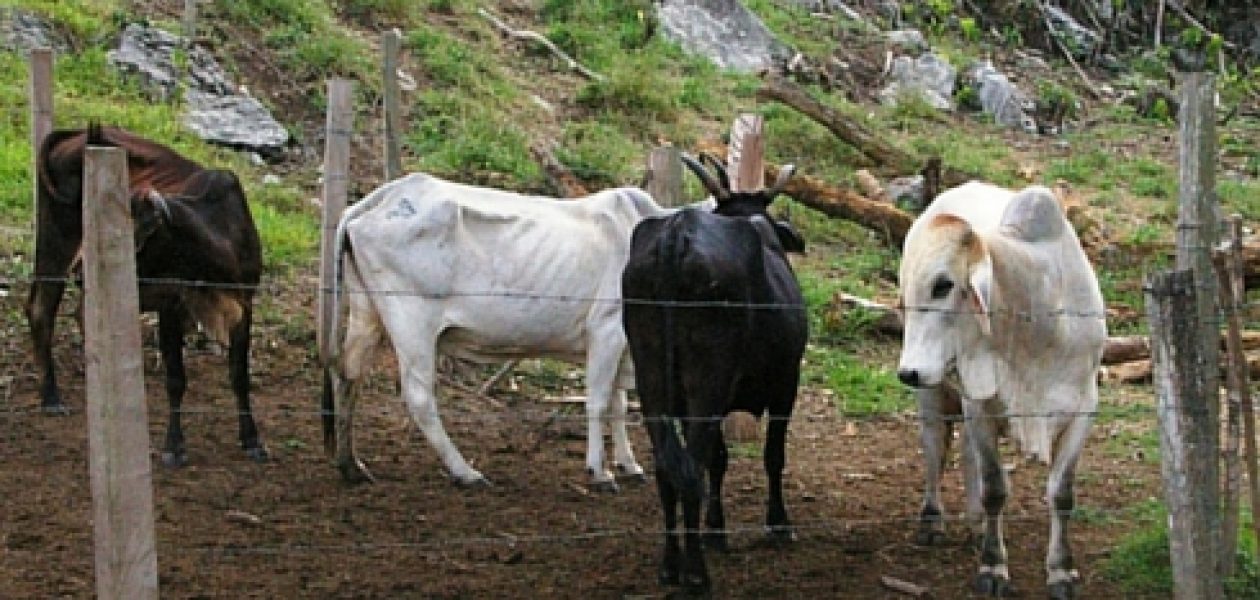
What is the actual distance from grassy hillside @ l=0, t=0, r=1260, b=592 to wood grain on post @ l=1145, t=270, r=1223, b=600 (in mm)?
4171

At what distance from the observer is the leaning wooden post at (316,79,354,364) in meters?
7.19

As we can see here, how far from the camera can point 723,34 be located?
17312mm

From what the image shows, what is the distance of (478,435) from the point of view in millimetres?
8328

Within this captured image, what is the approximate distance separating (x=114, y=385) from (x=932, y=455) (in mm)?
3728

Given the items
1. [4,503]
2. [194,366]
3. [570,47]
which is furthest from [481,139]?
[4,503]

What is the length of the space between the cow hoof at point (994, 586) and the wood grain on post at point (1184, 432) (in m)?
1.18

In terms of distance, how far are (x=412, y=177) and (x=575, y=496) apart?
5.40 ft

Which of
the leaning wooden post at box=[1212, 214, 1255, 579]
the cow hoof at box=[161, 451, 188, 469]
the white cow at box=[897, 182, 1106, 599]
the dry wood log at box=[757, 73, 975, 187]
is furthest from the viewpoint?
the dry wood log at box=[757, 73, 975, 187]

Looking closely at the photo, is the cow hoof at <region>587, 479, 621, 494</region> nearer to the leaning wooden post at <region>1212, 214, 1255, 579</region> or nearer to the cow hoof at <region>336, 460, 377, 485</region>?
the cow hoof at <region>336, 460, 377, 485</region>

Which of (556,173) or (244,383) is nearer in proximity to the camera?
(244,383)

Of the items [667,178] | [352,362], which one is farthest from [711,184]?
[352,362]

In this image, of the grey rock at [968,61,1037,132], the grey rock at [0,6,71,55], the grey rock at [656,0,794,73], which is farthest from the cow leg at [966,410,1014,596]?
the grey rock at [968,61,1037,132]

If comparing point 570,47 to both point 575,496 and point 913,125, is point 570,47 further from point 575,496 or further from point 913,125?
point 575,496

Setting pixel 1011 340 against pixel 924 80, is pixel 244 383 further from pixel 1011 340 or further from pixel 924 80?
pixel 924 80
